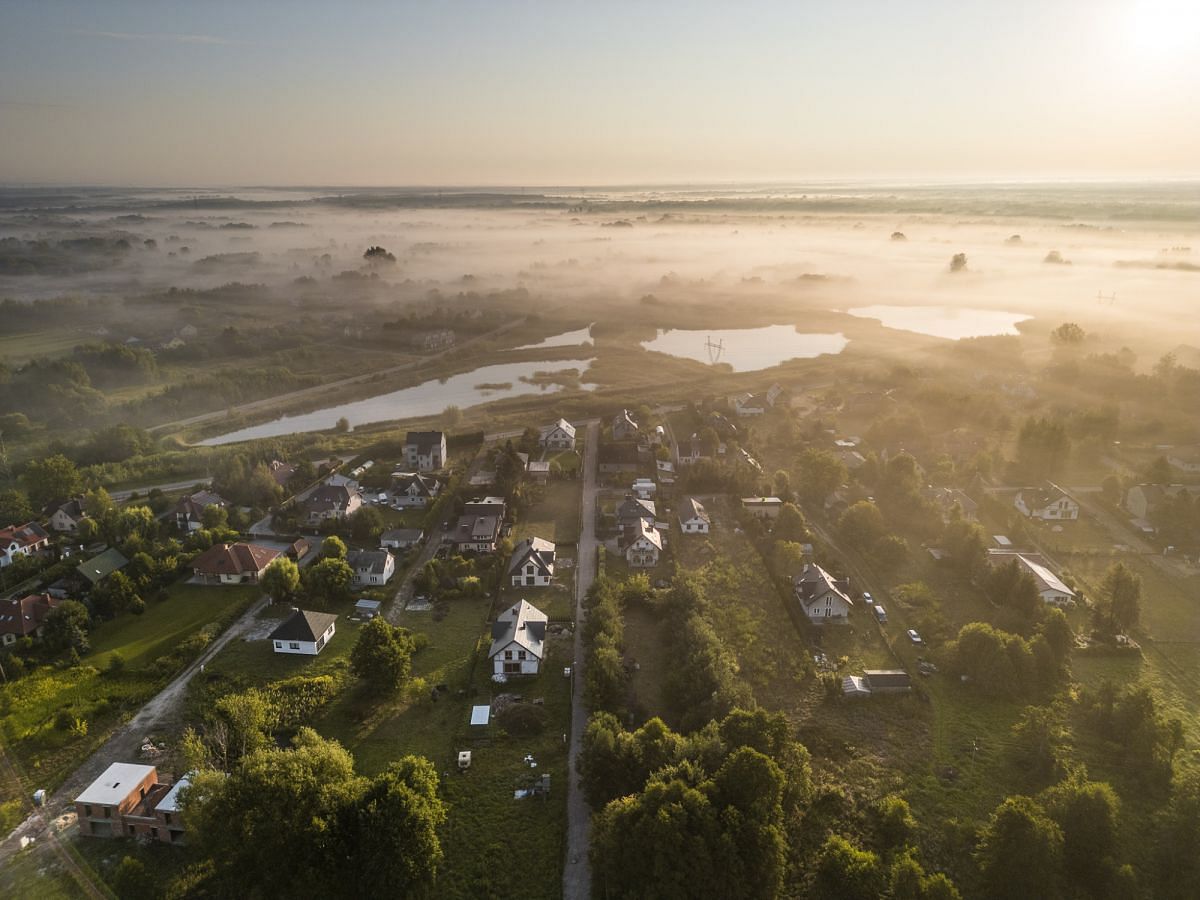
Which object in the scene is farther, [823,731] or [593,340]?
[593,340]

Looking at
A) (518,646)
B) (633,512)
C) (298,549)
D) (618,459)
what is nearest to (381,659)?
(518,646)

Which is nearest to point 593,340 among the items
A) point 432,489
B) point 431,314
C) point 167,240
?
point 431,314

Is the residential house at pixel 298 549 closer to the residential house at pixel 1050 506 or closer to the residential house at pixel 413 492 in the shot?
the residential house at pixel 413 492

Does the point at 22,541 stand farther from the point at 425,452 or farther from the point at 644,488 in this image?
the point at 644,488

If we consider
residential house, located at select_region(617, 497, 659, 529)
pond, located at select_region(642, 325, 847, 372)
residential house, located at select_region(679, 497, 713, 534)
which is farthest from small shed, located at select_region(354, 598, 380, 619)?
pond, located at select_region(642, 325, 847, 372)

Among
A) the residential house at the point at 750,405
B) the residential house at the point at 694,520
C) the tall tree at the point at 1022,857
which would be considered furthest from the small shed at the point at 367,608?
the residential house at the point at 750,405

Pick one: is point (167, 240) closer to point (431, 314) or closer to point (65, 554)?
point (431, 314)

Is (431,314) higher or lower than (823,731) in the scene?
higher
